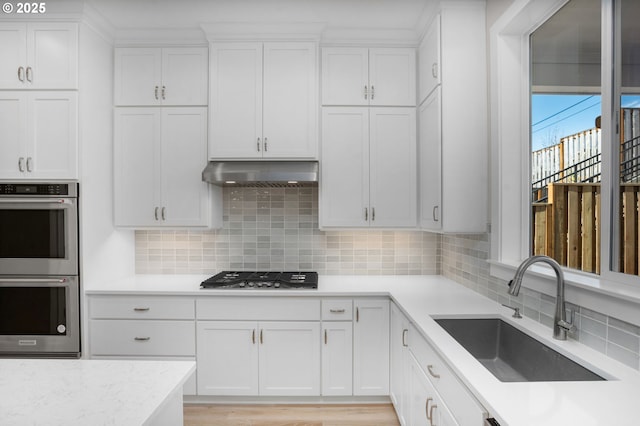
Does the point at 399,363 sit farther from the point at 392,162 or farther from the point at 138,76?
the point at 138,76

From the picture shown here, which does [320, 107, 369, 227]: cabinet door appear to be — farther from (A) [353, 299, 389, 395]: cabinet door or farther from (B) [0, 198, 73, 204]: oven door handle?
(B) [0, 198, 73, 204]: oven door handle

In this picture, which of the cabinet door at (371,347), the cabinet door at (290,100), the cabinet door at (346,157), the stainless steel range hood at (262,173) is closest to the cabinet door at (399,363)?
the cabinet door at (371,347)

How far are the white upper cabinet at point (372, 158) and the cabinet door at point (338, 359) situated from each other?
87cm

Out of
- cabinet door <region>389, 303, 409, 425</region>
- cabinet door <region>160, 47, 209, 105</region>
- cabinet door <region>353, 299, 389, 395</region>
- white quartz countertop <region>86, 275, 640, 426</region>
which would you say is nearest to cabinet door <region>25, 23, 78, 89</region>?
cabinet door <region>160, 47, 209, 105</region>

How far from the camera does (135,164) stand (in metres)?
2.96

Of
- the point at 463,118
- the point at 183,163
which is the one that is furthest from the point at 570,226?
the point at 183,163

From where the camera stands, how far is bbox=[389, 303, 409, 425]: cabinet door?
87.9 inches

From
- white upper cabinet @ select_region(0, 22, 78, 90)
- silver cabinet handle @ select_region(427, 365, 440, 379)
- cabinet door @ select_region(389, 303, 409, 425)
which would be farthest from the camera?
white upper cabinet @ select_region(0, 22, 78, 90)

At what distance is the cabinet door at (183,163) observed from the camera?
2947 mm

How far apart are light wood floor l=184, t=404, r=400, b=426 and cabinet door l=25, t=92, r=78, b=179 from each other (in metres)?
1.86

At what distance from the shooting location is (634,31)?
154 centimetres

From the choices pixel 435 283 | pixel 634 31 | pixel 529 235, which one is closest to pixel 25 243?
pixel 435 283

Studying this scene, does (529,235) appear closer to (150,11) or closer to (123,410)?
(123,410)

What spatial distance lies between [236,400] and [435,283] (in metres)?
1.70
